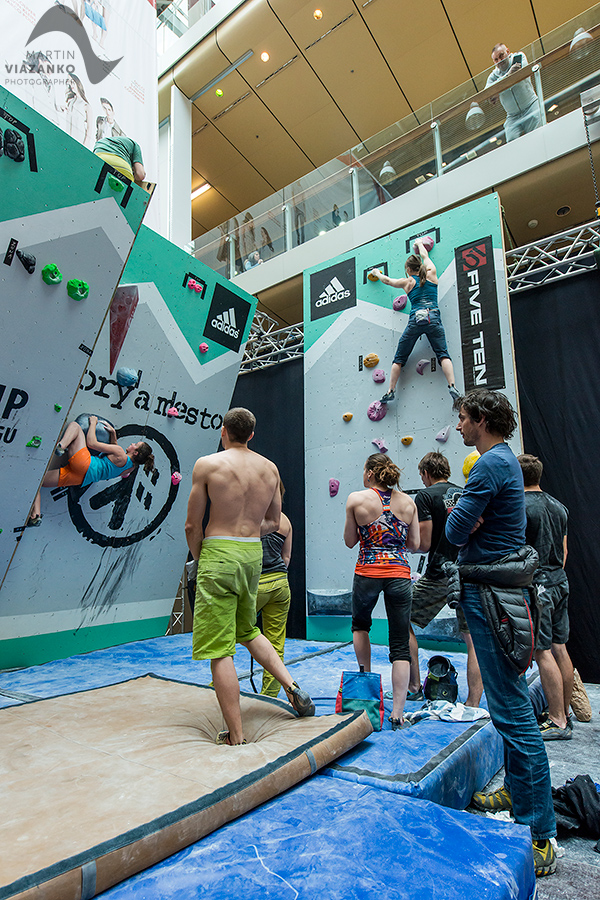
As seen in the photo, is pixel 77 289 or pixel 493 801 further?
pixel 77 289

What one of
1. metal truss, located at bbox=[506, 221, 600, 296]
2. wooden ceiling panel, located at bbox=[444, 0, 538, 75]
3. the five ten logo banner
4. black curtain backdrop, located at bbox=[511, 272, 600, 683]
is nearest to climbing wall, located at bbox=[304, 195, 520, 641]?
the five ten logo banner

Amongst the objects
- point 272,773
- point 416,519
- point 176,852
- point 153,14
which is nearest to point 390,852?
point 272,773

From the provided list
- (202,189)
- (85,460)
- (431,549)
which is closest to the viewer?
(431,549)

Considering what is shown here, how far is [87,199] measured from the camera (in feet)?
10.4

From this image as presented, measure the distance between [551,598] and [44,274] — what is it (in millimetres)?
3641

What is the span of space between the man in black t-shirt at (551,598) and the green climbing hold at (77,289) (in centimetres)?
301

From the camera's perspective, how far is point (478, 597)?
5.86 feet

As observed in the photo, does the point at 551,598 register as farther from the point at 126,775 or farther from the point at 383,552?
the point at 126,775

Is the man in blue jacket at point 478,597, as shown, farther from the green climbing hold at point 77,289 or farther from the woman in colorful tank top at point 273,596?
the green climbing hold at point 77,289

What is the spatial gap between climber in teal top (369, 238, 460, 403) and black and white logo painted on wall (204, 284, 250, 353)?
1.53 meters

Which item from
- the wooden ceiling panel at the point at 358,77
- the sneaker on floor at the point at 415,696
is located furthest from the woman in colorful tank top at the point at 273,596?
the wooden ceiling panel at the point at 358,77

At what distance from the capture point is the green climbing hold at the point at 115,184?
3205mm

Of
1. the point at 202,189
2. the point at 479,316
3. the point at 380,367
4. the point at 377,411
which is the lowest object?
the point at 377,411

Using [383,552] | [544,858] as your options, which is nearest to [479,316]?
[383,552]
